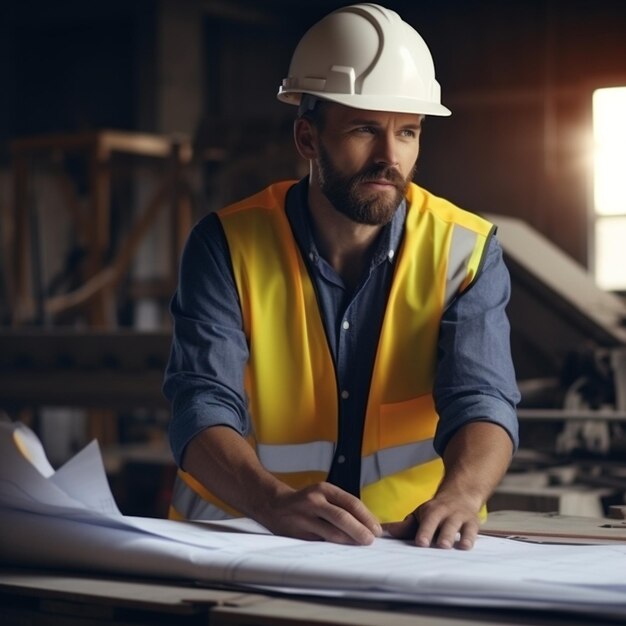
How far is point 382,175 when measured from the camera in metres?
2.49

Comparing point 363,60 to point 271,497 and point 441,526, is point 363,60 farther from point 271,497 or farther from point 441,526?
point 441,526

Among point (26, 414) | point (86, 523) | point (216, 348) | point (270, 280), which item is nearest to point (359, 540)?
point (86, 523)

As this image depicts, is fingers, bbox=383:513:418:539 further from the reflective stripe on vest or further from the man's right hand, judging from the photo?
the reflective stripe on vest

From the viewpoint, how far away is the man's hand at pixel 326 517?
6.31ft

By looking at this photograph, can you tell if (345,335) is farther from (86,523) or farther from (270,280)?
(86,523)

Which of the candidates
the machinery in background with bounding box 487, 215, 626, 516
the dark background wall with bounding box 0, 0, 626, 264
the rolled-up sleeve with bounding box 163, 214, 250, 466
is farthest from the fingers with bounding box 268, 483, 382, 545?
the dark background wall with bounding box 0, 0, 626, 264

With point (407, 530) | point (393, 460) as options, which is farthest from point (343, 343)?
point (407, 530)

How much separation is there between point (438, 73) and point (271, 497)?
11.0m

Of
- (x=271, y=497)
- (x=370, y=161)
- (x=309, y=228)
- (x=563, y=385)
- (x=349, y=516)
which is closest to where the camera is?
(x=349, y=516)

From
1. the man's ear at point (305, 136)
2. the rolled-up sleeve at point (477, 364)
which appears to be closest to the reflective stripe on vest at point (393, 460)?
the rolled-up sleeve at point (477, 364)

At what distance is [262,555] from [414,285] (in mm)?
948

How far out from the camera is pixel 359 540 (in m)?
1.90

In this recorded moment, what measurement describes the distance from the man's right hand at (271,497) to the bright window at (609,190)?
9607 millimetres

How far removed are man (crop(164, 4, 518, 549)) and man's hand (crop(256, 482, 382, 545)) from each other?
379 mm
